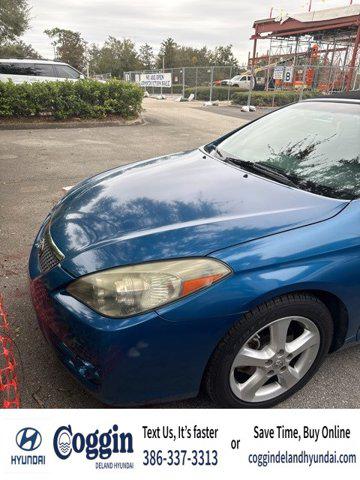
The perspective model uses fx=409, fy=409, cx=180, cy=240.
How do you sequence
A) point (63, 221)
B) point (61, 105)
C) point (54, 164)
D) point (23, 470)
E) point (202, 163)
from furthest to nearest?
point (61, 105) → point (54, 164) → point (202, 163) → point (63, 221) → point (23, 470)

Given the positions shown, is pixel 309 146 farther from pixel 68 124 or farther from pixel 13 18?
pixel 13 18

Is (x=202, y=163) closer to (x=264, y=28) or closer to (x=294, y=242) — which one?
(x=294, y=242)

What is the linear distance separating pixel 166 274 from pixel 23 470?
39.1 inches

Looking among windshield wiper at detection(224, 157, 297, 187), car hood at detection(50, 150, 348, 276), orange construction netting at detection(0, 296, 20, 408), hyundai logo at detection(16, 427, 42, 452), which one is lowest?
orange construction netting at detection(0, 296, 20, 408)

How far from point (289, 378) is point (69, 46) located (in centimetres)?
5948

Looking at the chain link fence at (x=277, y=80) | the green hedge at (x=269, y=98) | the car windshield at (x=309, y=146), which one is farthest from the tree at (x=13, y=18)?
the car windshield at (x=309, y=146)

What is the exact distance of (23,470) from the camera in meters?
1.68

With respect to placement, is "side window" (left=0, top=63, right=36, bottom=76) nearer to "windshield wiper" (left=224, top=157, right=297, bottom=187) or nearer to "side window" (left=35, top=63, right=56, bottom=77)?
"side window" (left=35, top=63, right=56, bottom=77)

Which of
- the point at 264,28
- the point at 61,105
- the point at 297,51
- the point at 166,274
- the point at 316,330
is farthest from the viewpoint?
the point at 297,51

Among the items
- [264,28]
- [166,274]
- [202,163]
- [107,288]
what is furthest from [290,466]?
[264,28]

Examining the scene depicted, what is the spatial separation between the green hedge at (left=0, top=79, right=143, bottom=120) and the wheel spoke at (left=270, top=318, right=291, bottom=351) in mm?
10280

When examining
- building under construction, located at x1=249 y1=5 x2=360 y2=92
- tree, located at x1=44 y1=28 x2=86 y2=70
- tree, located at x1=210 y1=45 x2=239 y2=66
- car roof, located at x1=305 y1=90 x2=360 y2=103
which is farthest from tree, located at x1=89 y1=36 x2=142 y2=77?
car roof, located at x1=305 y1=90 x2=360 y2=103

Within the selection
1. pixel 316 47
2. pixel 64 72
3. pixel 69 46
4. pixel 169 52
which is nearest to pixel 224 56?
pixel 169 52

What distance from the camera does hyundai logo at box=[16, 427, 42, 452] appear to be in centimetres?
171
